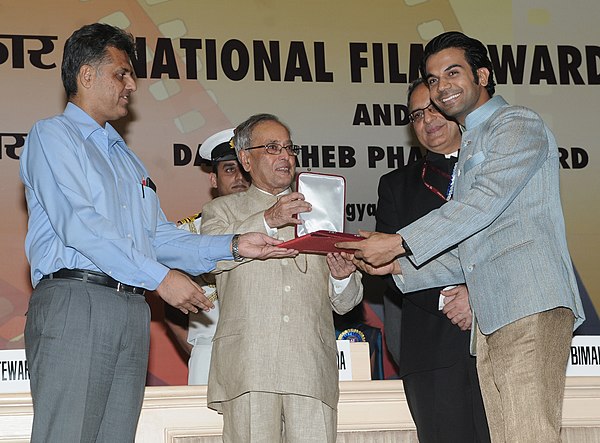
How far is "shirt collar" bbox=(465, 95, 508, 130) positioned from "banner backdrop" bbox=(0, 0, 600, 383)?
2.56m

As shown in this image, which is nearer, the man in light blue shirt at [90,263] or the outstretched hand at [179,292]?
the man in light blue shirt at [90,263]

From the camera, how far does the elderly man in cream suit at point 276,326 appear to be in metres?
3.12

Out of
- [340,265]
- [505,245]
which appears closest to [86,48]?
[340,265]

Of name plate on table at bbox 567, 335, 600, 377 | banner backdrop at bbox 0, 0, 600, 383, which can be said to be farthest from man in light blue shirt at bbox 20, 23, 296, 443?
banner backdrop at bbox 0, 0, 600, 383

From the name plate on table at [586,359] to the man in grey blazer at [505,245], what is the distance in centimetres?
A: 82

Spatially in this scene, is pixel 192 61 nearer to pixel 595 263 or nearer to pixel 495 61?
pixel 495 61

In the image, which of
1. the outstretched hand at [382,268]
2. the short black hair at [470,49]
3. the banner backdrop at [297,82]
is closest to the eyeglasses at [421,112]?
the short black hair at [470,49]

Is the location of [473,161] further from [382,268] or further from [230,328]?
[230,328]

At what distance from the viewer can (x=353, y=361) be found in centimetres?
356

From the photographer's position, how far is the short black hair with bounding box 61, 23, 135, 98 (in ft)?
10.1

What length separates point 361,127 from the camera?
5832 millimetres

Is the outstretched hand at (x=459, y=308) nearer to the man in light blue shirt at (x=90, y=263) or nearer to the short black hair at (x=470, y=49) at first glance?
the short black hair at (x=470, y=49)

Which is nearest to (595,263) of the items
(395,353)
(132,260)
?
(395,353)

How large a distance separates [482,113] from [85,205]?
1346mm
